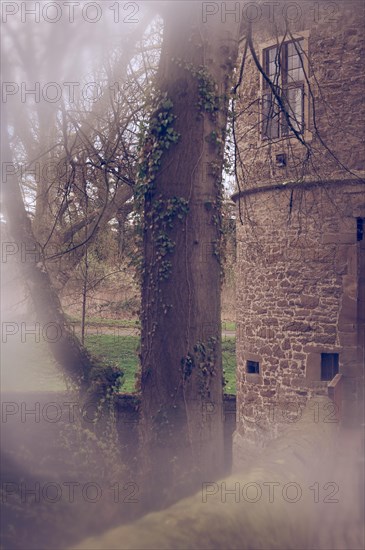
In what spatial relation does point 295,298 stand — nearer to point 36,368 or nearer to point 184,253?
point 184,253

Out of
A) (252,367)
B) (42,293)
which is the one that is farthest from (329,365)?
(42,293)

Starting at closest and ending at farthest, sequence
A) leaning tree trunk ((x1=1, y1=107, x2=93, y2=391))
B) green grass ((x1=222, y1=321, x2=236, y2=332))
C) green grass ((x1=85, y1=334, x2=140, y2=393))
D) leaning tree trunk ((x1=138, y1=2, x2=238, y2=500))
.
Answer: leaning tree trunk ((x1=138, y1=2, x2=238, y2=500))
leaning tree trunk ((x1=1, y1=107, x2=93, y2=391))
green grass ((x1=85, y1=334, x2=140, y2=393))
green grass ((x1=222, y1=321, x2=236, y2=332))

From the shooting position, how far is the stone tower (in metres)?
10.7

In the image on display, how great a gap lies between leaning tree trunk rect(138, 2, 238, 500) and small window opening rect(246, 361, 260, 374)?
581cm

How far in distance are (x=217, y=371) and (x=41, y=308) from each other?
443 centimetres

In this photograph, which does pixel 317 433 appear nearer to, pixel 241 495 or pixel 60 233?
pixel 241 495

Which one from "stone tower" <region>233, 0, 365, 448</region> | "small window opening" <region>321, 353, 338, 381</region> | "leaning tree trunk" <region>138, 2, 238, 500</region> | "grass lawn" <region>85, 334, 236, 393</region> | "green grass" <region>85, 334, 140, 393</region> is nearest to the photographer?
"leaning tree trunk" <region>138, 2, 238, 500</region>

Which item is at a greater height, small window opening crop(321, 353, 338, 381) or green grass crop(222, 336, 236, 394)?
small window opening crop(321, 353, 338, 381)

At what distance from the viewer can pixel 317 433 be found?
7445mm

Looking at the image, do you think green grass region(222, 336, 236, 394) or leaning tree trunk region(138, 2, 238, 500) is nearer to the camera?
leaning tree trunk region(138, 2, 238, 500)

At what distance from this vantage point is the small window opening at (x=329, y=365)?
428 inches

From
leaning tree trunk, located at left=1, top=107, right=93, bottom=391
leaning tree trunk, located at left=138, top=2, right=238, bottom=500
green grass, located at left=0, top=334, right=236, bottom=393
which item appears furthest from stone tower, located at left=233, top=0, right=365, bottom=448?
leaning tree trunk, located at left=138, top=2, right=238, bottom=500

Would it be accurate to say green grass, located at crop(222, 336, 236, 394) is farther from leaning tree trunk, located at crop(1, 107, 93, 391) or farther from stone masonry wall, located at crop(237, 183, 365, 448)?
leaning tree trunk, located at crop(1, 107, 93, 391)

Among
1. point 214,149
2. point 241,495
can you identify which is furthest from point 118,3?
point 241,495
